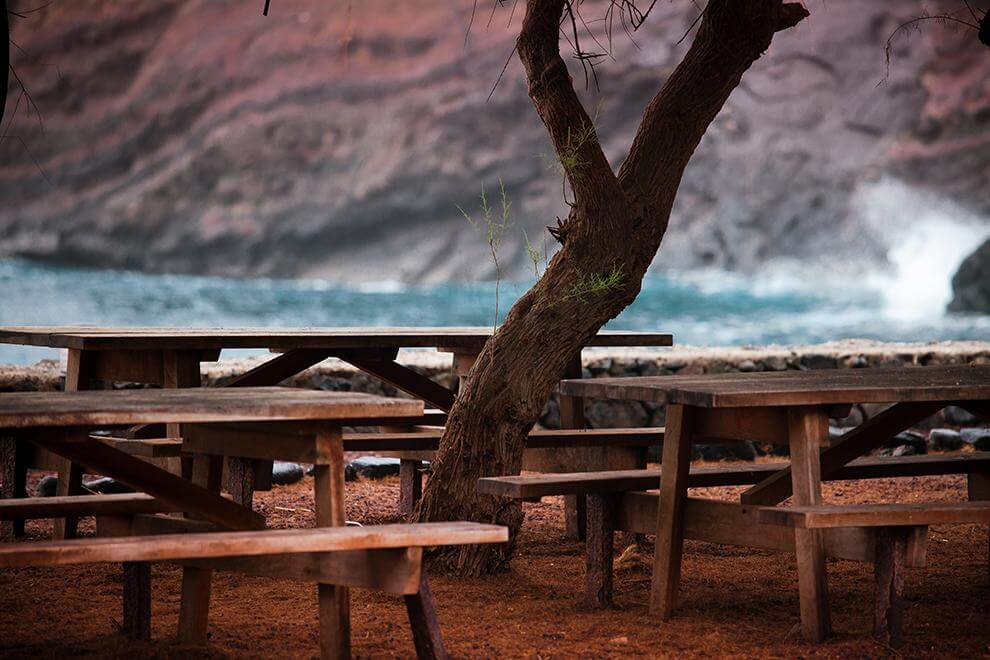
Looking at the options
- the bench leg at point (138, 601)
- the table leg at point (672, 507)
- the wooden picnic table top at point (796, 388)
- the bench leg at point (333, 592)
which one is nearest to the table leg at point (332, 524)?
the bench leg at point (333, 592)

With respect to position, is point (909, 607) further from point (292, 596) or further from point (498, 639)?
point (292, 596)

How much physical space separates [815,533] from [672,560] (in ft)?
1.52

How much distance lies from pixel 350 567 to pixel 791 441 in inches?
51.9

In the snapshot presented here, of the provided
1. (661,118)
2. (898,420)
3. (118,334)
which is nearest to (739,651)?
(898,420)

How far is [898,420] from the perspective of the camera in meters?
3.94

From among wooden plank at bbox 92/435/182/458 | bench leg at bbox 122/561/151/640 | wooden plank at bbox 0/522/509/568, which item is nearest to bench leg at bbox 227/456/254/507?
wooden plank at bbox 92/435/182/458

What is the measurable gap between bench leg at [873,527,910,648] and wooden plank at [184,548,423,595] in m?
1.25

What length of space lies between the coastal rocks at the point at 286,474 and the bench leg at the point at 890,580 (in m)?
4.08

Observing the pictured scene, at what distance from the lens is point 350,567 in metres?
2.77

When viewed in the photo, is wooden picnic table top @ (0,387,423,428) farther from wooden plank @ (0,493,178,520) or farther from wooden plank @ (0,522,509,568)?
wooden plank @ (0,493,178,520)

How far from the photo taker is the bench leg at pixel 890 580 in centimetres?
326

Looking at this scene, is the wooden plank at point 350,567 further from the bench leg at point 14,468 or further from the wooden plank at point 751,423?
the bench leg at point 14,468

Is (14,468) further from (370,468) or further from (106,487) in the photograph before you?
(370,468)

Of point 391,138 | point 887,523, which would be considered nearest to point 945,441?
point 887,523
